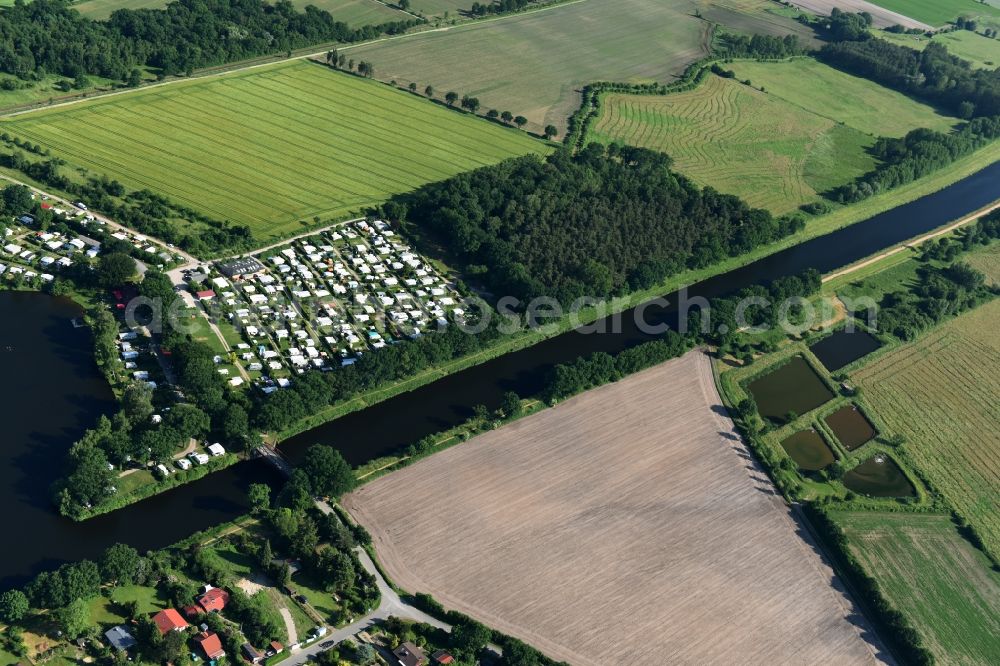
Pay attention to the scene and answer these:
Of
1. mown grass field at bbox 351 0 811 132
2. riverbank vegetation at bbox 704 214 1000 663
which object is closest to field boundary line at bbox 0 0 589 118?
mown grass field at bbox 351 0 811 132

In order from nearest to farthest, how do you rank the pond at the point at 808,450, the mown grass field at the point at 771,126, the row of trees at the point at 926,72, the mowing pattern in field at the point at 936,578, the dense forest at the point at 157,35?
the mowing pattern in field at the point at 936,578 < the pond at the point at 808,450 < the dense forest at the point at 157,35 < the mown grass field at the point at 771,126 < the row of trees at the point at 926,72

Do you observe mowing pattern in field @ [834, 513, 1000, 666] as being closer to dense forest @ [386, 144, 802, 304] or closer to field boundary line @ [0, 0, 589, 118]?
dense forest @ [386, 144, 802, 304]

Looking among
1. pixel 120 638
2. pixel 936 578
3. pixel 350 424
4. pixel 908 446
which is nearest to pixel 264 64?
pixel 350 424

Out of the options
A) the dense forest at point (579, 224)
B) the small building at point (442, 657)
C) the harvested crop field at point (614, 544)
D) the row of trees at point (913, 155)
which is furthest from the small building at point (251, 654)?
the row of trees at point (913, 155)

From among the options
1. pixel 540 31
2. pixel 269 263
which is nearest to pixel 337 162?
pixel 269 263

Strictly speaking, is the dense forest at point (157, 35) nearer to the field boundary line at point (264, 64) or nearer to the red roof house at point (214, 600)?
the field boundary line at point (264, 64)
